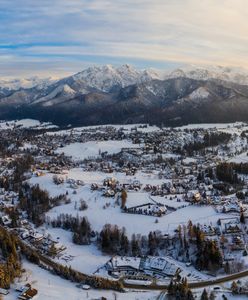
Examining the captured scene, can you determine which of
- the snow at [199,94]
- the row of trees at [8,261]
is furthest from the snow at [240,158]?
the snow at [199,94]

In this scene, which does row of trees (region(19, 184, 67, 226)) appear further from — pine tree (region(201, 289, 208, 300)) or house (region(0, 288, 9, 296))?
pine tree (region(201, 289, 208, 300))

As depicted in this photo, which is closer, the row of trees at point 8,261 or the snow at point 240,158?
the row of trees at point 8,261

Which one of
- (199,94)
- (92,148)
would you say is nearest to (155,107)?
(199,94)

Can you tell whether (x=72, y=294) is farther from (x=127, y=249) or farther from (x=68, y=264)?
(x=127, y=249)

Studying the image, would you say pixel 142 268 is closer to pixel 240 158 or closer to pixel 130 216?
pixel 130 216

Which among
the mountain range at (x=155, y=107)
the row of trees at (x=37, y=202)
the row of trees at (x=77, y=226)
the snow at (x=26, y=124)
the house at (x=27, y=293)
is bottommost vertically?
the snow at (x=26, y=124)

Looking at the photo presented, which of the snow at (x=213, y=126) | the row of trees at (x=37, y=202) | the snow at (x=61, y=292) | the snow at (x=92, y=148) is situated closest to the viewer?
the snow at (x=61, y=292)

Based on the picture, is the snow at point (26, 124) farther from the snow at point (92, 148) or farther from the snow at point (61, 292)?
the snow at point (61, 292)

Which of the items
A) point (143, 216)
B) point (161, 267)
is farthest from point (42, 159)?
point (161, 267)

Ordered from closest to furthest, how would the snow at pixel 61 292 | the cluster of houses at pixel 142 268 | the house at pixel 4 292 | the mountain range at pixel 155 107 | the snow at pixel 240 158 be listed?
1. the house at pixel 4 292
2. the snow at pixel 61 292
3. the cluster of houses at pixel 142 268
4. the snow at pixel 240 158
5. the mountain range at pixel 155 107
